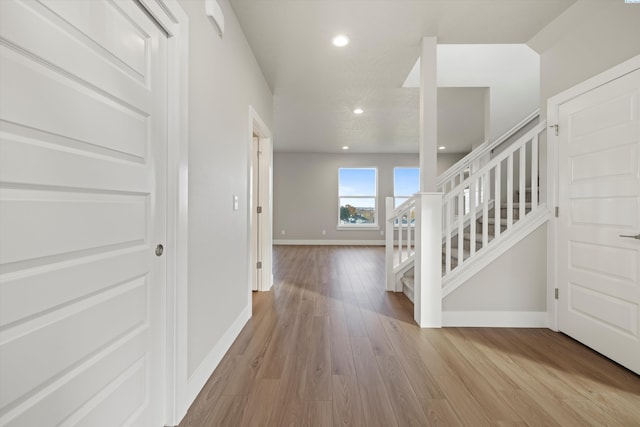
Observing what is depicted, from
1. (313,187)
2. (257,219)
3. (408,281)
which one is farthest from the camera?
(313,187)

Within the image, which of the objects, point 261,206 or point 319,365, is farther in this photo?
point 261,206

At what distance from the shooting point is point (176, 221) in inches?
58.6

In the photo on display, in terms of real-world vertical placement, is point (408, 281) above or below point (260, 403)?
above

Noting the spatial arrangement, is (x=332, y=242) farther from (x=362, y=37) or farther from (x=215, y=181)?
(x=215, y=181)

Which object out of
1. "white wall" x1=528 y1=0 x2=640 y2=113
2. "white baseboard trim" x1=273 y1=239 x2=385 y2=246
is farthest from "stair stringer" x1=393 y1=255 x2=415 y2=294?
"white baseboard trim" x1=273 y1=239 x2=385 y2=246

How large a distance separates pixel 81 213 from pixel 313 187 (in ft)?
Result: 26.0

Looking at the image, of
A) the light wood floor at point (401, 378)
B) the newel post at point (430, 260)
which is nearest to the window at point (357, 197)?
the light wood floor at point (401, 378)

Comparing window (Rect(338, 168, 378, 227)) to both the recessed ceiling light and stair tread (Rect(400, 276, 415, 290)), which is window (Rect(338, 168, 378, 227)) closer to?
stair tread (Rect(400, 276, 415, 290))

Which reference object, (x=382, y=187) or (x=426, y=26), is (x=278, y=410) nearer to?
(x=426, y=26)

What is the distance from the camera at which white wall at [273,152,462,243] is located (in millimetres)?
8820

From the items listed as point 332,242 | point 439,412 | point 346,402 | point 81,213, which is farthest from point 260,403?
point 332,242

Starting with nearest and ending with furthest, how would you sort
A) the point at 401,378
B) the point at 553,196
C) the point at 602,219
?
the point at 401,378 < the point at 602,219 < the point at 553,196

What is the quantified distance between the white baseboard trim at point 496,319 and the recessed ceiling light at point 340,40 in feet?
8.35

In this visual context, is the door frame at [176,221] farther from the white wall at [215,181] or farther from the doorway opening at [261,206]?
the doorway opening at [261,206]
